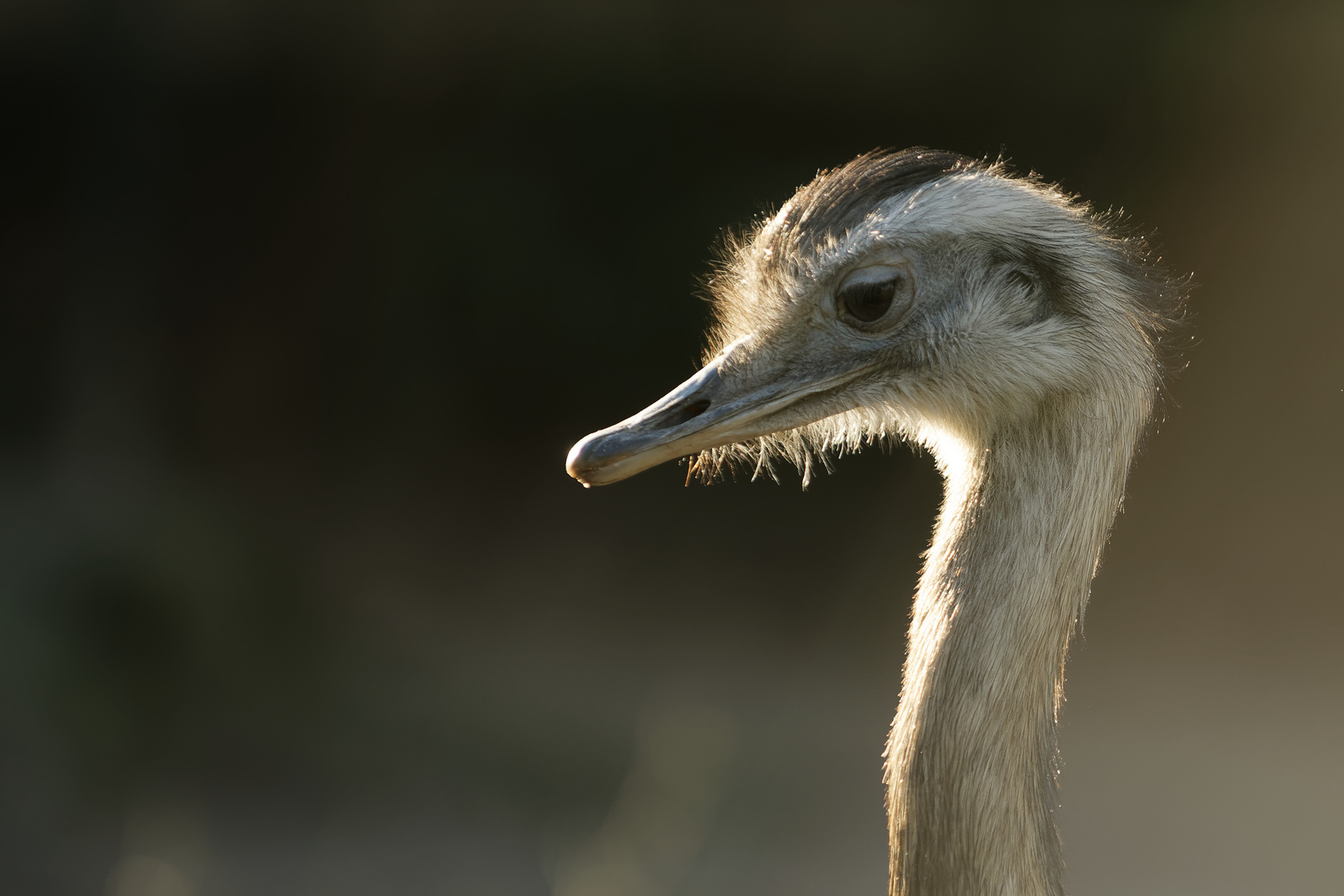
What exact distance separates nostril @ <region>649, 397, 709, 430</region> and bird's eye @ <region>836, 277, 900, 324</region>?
8.6 inches

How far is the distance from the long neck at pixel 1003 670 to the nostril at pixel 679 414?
0.36 m

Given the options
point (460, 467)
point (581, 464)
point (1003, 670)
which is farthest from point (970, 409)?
point (460, 467)

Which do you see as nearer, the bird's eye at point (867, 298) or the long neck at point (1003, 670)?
the long neck at point (1003, 670)

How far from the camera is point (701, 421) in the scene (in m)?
1.32

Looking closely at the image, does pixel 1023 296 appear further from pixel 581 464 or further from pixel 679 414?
pixel 581 464

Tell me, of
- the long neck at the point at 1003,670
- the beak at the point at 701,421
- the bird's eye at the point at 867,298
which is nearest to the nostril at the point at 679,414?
the beak at the point at 701,421

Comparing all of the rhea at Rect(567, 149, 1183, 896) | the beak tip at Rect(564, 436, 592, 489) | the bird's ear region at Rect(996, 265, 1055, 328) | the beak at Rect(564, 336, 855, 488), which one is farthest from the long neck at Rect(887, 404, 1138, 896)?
the beak tip at Rect(564, 436, 592, 489)

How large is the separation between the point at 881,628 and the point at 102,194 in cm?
270

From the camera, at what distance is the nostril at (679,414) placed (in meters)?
1.30

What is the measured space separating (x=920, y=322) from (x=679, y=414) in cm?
33

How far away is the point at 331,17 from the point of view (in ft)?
9.08

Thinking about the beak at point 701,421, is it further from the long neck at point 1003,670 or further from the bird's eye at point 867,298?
the long neck at point 1003,670

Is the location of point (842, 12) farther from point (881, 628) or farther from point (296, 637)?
point (296, 637)

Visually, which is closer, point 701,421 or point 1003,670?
point 1003,670
